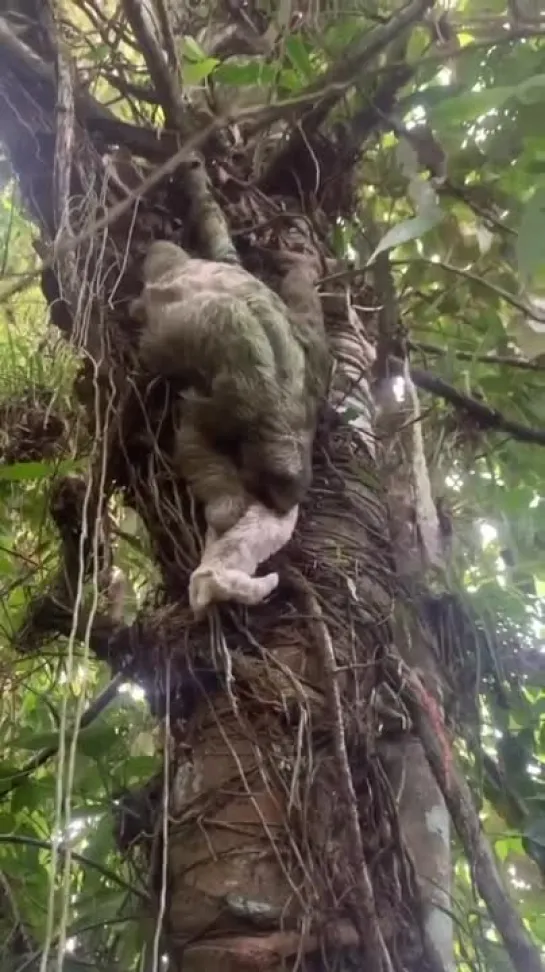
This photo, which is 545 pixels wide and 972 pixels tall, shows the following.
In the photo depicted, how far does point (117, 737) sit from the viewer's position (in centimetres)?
139

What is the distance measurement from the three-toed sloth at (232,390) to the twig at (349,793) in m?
0.11

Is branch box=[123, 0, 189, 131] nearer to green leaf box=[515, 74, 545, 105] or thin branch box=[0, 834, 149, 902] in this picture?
green leaf box=[515, 74, 545, 105]

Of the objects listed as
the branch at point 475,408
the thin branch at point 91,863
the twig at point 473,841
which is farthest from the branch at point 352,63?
the thin branch at point 91,863

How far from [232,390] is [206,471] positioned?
97 mm

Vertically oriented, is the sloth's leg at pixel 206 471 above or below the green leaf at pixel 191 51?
below

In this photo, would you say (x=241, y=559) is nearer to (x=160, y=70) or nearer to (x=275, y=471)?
Result: (x=275, y=471)

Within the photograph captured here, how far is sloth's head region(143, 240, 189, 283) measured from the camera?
132 centimetres

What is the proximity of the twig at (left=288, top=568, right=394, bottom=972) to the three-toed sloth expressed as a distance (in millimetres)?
114

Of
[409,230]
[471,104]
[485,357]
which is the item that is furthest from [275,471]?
[485,357]

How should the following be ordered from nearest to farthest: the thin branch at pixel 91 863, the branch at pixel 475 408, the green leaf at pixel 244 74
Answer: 1. the thin branch at pixel 91 863
2. the green leaf at pixel 244 74
3. the branch at pixel 475 408

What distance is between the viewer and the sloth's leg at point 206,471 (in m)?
1.18

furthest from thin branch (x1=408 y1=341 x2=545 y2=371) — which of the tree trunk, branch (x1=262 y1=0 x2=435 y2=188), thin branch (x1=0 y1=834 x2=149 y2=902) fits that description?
thin branch (x1=0 y1=834 x2=149 y2=902)

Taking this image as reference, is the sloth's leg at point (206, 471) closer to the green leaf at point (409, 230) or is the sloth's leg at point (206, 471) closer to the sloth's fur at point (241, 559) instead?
the sloth's fur at point (241, 559)

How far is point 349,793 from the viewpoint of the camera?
3.23 feet
